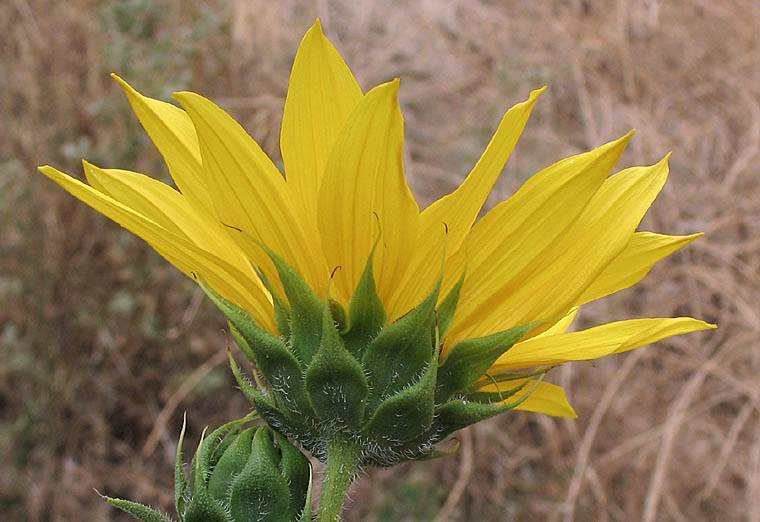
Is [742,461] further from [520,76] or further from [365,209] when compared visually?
[365,209]

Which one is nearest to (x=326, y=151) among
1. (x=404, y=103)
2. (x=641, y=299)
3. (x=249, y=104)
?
(x=249, y=104)

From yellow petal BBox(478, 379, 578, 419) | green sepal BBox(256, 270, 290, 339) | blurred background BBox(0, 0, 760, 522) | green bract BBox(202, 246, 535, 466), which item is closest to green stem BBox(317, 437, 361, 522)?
green bract BBox(202, 246, 535, 466)

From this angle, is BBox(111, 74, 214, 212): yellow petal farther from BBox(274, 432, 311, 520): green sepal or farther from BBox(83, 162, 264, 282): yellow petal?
BBox(274, 432, 311, 520): green sepal

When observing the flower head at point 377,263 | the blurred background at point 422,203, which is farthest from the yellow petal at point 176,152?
the blurred background at point 422,203

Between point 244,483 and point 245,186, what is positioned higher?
point 245,186

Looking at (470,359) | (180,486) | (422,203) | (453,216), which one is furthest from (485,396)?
(422,203)

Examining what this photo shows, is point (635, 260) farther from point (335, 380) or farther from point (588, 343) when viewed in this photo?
point (335, 380)
